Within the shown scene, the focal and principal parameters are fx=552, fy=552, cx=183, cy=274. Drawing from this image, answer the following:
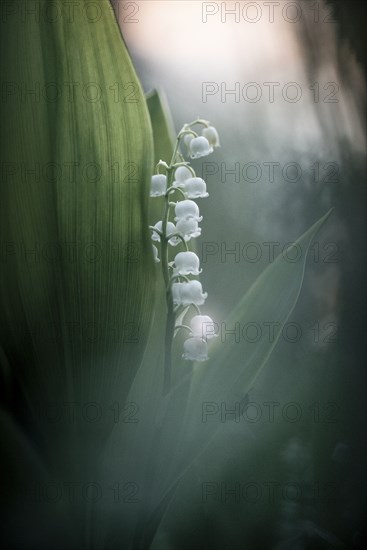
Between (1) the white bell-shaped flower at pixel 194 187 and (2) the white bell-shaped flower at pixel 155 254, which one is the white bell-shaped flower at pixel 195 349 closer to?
(2) the white bell-shaped flower at pixel 155 254

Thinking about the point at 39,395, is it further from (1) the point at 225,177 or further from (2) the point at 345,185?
(2) the point at 345,185

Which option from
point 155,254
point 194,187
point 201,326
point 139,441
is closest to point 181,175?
point 194,187

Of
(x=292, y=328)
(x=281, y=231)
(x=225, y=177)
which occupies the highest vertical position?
(x=225, y=177)

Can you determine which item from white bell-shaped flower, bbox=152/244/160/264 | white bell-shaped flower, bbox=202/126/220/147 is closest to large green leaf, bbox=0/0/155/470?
white bell-shaped flower, bbox=152/244/160/264

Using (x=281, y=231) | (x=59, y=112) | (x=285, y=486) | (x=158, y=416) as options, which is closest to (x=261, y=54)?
(x=281, y=231)

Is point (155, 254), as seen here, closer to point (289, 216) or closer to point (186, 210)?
point (186, 210)

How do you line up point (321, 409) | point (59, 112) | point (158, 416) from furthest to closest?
point (321, 409) < point (158, 416) < point (59, 112)
